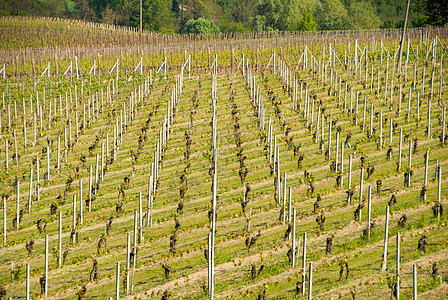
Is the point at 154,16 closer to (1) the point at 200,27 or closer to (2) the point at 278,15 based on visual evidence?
(1) the point at 200,27

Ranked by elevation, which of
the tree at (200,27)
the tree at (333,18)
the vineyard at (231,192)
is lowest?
the vineyard at (231,192)

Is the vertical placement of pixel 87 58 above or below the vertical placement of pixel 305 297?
above

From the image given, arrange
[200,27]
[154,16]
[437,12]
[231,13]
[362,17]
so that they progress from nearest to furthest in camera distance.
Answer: [437,12] < [200,27] < [154,16] < [362,17] < [231,13]

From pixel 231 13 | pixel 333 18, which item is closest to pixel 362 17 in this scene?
pixel 333 18

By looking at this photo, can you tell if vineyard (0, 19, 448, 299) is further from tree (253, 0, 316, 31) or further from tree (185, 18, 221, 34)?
tree (253, 0, 316, 31)

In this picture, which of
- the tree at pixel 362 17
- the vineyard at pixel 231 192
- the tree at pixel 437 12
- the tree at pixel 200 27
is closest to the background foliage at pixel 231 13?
the tree at pixel 362 17

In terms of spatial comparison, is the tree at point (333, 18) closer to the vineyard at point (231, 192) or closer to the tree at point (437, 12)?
the tree at point (437, 12)

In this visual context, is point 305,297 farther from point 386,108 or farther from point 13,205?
point 386,108

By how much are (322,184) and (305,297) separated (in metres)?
7.30

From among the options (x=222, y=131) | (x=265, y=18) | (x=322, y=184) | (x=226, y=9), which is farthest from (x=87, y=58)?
(x=226, y=9)

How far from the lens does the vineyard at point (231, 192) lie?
618 inches

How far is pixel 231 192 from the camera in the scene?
21.1m

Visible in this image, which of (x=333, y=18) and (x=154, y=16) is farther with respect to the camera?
(x=333, y=18)

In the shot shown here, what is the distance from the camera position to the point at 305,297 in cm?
1448
